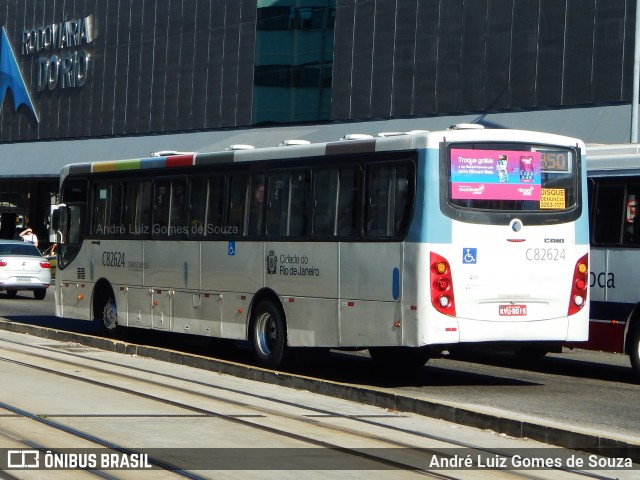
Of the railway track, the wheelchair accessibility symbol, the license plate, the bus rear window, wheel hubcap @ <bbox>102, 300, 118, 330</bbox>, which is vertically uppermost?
the bus rear window

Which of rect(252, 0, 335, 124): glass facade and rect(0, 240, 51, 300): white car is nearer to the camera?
rect(0, 240, 51, 300): white car

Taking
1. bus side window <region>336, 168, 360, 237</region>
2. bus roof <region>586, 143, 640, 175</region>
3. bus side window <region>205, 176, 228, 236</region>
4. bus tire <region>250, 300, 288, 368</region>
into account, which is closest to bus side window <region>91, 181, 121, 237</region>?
bus side window <region>205, 176, 228, 236</region>

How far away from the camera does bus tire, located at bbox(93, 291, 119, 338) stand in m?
19.9

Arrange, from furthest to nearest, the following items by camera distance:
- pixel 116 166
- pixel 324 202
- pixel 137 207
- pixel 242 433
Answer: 1. pixel 116 166
2. pixel 137 207
3. pixel 324 202
4. pixel 242 433

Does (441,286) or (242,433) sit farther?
(441,286)

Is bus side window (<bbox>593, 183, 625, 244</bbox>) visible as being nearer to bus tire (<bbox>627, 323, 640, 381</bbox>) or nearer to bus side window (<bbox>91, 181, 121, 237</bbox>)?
bus tire (<bbox>627, 323, 640, 381</bbox>)

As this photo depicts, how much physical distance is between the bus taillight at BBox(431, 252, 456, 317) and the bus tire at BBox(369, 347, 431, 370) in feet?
8.40

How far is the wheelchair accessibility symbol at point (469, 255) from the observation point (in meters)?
13.9

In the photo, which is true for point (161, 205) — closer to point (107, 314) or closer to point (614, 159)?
point (107, 314)

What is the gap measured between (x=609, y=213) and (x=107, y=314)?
8.24 meters

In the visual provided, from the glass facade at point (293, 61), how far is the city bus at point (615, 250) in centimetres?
2568

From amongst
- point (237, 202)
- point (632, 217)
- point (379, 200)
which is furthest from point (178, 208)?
point (632, 217)

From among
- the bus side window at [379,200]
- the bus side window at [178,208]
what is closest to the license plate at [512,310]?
the bus side window at [379,200]

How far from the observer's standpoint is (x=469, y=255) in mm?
13875
